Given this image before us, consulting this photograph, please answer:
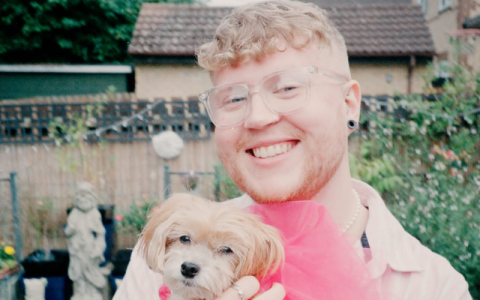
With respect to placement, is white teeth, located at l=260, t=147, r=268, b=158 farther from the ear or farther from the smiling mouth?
the ear

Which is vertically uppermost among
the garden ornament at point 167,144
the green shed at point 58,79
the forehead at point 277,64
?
the forehead at point 277,64

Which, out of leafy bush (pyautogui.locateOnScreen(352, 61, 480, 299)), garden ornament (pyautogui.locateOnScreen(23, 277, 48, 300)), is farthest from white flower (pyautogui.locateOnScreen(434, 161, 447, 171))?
garden ornament (pyautogui.locateOnScreen(23, 277, 48, 300))

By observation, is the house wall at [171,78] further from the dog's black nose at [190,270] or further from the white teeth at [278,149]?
the dog's black nose at [190,270]

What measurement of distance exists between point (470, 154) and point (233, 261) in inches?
250

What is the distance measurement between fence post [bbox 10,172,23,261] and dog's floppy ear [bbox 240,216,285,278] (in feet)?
20.9

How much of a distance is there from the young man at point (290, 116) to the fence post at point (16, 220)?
583cm

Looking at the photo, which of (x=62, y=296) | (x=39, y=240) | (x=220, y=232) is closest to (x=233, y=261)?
(x=220, y=232)

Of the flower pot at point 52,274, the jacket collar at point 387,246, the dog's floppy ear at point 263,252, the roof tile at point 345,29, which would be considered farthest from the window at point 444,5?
the dog's floppy ear at point 263,252

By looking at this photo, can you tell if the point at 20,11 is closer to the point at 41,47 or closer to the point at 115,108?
the point at 41,47

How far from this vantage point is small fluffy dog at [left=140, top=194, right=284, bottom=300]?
1.48 metres

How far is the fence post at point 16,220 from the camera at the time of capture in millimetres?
6531

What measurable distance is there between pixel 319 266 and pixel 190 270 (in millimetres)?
503

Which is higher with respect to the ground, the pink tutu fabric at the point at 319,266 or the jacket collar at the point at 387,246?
the pink tutu fabric at the point at 319,266

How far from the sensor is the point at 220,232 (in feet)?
4.98
